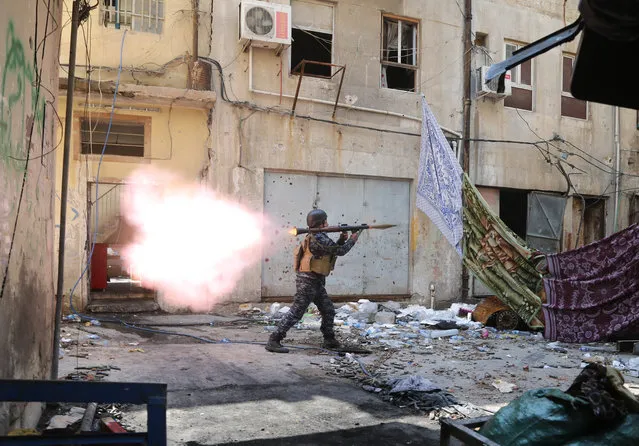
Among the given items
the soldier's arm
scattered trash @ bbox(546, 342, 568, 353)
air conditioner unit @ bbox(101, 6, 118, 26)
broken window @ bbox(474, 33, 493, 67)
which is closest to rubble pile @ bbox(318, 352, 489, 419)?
the soldier's arm

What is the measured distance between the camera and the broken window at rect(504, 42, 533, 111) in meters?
12.6

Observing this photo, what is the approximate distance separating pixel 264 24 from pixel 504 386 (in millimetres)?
7408

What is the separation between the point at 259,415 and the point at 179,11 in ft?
26.1

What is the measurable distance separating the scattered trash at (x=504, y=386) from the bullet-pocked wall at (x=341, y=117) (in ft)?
18.2

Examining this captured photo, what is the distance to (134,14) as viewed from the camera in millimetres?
9641

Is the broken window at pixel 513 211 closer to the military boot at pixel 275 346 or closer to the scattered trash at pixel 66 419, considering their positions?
the military boot at pixel 275 346

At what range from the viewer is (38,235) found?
3.67m

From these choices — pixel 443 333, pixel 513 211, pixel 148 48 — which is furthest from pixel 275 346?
pixel 513 211

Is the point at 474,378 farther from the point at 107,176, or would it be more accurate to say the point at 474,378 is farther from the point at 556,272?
the point at 107,176

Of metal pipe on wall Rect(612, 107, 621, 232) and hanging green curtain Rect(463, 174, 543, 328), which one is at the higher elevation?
metal pipe on wall Rect(612, 107, 621, 232)

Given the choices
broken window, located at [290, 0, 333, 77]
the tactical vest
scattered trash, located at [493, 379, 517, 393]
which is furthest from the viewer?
broken window, located at [290, 0, 333, 77]

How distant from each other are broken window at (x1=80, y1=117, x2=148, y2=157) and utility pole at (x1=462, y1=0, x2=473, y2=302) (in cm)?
659

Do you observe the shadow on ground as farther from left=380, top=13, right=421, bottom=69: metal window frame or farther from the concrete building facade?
left=380, top=13, right=421, bottom=69: metal window frame

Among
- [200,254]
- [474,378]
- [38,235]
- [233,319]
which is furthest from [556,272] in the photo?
[38,235]
